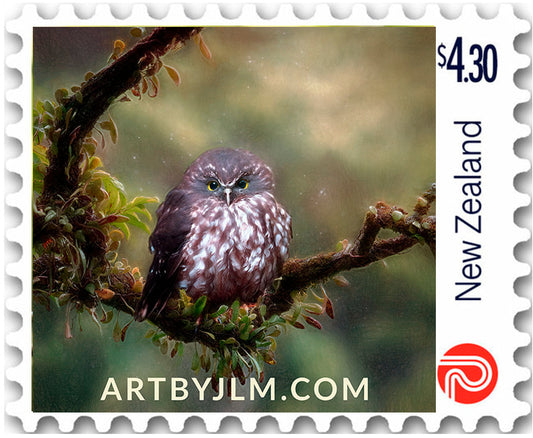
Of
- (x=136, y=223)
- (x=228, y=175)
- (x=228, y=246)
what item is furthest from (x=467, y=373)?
(x=136, y=223)

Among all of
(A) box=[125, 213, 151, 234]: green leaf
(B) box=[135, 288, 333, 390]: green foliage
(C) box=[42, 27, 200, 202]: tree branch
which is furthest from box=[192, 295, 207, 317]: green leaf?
(C) box=[42, 27, 200, 202]: tree branch

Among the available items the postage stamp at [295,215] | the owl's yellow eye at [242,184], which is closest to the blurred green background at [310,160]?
the postage stamp at [295,215]

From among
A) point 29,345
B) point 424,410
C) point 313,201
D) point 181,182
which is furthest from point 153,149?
point 424,410

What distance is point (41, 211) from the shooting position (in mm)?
1901

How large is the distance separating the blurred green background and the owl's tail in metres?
0.07

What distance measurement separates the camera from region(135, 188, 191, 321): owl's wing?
1.88 meters

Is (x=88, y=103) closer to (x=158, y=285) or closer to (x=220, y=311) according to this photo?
(x=158, y=285)

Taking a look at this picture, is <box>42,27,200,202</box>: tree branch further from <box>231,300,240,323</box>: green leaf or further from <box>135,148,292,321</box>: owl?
<box>231,300,240,323</box>: green leaf

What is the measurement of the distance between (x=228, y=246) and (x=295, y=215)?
23cm

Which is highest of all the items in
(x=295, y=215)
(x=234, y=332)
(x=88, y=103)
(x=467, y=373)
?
(x=88, y=103)

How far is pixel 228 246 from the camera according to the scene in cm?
187

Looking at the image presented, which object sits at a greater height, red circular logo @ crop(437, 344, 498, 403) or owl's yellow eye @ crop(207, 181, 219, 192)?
owl's yellow eye @ crop(207, 181, 219, 192)
